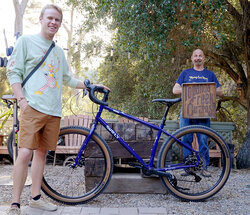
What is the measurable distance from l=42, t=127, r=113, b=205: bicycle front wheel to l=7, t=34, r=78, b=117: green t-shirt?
46 cm

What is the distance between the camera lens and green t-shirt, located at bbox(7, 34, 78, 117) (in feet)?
8.48

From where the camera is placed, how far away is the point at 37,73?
2.65 metres

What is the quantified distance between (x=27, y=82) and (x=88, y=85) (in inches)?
24.1

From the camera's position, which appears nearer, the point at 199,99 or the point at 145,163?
the point at 145,163

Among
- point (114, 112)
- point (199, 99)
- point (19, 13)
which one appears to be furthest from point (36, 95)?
point (19, 13)

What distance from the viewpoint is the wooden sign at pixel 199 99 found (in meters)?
3.50

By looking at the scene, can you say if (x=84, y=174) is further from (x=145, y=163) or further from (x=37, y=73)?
(x=37, y=73)

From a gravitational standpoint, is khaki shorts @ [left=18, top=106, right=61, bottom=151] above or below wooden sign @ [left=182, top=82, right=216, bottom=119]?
below

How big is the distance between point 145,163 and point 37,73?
4.49ft

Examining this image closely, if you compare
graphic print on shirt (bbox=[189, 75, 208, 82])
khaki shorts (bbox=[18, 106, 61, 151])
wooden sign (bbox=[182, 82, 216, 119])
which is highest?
graphic print on shirt (bbox=[189, 75, 208, 82])

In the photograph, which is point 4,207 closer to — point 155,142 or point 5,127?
point 155,142

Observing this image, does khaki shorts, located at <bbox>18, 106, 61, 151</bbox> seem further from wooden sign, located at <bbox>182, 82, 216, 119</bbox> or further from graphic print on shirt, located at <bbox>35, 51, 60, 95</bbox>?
wooden sign, located at <bbox>182, 82, 216, 119</bbox>

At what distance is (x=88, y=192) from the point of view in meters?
3.07

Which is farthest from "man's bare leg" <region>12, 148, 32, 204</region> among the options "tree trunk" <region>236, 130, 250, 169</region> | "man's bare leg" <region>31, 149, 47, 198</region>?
"tree trunk" <region>236, 130, 250, 169</region>
